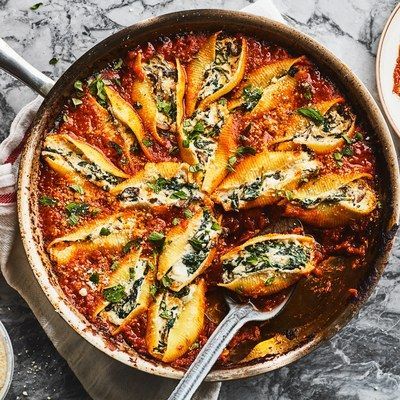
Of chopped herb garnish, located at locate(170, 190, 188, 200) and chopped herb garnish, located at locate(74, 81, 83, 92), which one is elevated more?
chopped herb garnish, located at locate(74, 81, 83, 92)

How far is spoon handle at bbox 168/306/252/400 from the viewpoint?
3291mm

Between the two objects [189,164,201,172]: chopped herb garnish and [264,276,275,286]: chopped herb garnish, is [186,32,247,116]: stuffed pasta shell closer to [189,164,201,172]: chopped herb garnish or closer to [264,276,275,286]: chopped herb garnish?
[189,164,201,172]: chopped herb garnish

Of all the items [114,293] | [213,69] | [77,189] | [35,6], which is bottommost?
[114,293]

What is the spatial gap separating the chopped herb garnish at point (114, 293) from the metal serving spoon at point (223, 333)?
482 millimetres

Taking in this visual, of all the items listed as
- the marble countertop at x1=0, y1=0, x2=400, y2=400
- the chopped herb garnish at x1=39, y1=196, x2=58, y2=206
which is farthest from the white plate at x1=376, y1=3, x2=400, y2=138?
the chopped herb garnish at x1=39, y1=196, x2=58, y2=206

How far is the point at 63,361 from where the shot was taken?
3934 mm

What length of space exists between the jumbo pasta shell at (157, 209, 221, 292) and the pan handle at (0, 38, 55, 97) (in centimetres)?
95

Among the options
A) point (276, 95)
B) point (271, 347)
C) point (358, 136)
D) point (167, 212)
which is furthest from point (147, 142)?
point (271, 347)

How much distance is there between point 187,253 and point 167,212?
0.23 metres

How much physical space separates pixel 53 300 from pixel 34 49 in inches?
54.9

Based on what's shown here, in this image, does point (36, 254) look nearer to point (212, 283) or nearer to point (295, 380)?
point (212, 283)

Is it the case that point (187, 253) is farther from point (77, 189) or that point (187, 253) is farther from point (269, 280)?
point (77, 189)

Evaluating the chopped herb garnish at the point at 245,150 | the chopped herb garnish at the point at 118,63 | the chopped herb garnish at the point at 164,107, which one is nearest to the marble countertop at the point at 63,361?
the chopped herb garnish at the point at 118,63

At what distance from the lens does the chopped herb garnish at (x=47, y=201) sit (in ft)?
11.7
